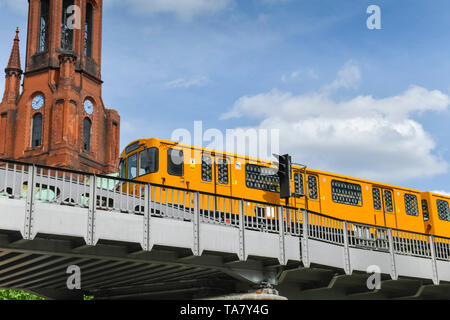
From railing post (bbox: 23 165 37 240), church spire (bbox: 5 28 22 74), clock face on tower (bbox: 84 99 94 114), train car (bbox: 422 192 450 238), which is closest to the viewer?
railing post (bbox: 23 165 37 240)

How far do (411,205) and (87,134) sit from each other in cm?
5494

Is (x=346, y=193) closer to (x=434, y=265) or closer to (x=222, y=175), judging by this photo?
(x=434, y=265)

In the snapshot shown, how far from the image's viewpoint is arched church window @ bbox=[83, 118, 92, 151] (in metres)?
82.4

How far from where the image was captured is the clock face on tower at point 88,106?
83438mm

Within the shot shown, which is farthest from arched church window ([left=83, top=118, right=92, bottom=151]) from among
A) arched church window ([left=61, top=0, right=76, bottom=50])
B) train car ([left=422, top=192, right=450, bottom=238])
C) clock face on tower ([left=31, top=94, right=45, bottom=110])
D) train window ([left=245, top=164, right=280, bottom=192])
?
train window ([left=245, top=164, right=280, bottom=192])

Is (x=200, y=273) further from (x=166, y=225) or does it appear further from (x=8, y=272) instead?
(x=8, y=272)

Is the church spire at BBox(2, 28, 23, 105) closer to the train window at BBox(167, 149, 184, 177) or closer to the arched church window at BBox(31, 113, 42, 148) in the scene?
the arched church window at BBox(31, 113, 42, 148)

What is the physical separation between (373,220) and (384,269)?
344 inches

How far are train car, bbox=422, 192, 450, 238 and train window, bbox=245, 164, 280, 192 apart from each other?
413 inches

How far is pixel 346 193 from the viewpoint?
109 feet

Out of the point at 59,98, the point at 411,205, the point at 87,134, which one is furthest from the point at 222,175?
the point at 87,134

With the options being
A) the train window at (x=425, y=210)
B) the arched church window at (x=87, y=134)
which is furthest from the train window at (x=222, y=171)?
the arched church window at (x=87, y=134)
